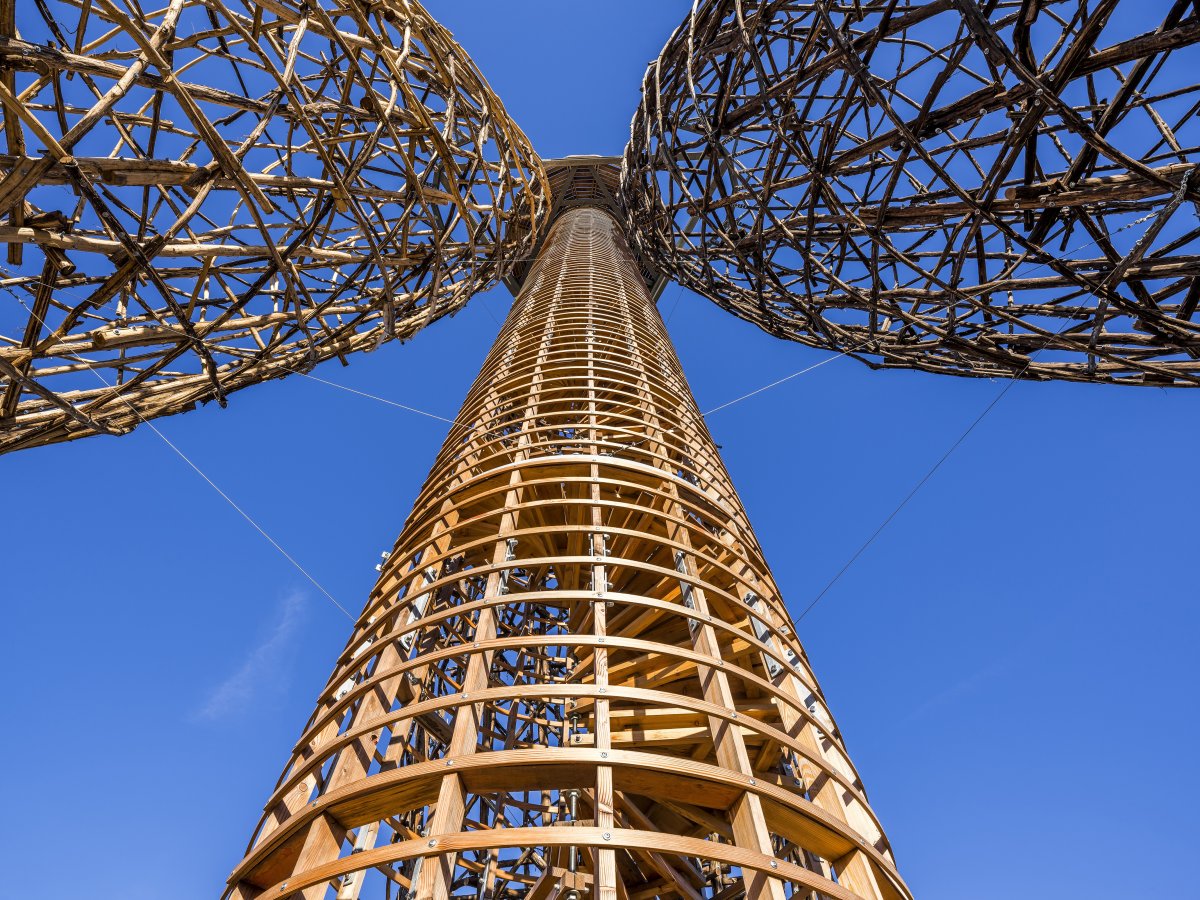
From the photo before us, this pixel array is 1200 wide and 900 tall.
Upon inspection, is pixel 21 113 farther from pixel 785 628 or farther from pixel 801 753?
pixel 785 628

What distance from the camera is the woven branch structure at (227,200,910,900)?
11.7ft

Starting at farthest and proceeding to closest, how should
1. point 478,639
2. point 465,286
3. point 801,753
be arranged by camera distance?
point 465,286, point 478,639, point 801,753

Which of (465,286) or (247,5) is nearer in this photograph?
(247,5)

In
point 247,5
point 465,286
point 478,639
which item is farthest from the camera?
point 465,286

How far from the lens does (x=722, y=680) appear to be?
4.50m

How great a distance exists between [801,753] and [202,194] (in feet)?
18.7

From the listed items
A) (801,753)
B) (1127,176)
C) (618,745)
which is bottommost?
(618,745)

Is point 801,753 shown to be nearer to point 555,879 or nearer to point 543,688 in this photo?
point 543,688

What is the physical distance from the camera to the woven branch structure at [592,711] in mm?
3576

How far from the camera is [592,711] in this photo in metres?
5.01

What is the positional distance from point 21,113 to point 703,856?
5215 millimetres

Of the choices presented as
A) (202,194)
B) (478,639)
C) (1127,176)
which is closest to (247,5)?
(202,194)

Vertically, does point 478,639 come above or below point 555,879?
above

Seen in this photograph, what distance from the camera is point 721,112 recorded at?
9.20 meters
